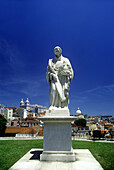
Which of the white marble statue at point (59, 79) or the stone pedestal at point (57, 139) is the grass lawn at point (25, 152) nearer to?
the stone pedestal at point (57, 139)

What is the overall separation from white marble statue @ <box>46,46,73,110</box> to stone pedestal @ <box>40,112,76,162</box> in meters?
0.80

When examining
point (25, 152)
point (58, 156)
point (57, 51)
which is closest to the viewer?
point (58, 156)

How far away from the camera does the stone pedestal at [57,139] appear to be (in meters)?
6.45

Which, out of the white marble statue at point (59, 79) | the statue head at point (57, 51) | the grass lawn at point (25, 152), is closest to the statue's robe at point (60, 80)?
the white marble statue at point (59, 79)

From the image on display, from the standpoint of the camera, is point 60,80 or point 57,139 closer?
point 57,139

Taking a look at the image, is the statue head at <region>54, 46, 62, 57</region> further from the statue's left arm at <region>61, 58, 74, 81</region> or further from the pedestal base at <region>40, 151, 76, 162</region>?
the pedestal base at <region>40, 151, 76, 162</region>

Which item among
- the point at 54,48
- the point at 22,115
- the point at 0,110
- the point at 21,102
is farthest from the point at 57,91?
the point at 21,102

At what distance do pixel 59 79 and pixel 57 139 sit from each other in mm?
2858

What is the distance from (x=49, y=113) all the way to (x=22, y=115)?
132 metres

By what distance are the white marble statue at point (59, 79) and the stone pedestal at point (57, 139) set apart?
31.5 inches

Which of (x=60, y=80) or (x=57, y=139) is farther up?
(x=60, y=80)

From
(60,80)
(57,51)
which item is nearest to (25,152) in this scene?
(60,80)

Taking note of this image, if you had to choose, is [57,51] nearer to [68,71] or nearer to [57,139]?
[68,71]

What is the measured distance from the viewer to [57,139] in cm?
664
